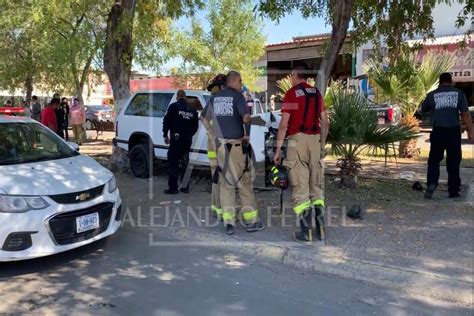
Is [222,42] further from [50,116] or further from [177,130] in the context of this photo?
[177,130]

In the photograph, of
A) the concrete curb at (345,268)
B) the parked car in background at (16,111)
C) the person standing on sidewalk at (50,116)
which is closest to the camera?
the concrete curb at (345,268)

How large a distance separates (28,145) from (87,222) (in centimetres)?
156

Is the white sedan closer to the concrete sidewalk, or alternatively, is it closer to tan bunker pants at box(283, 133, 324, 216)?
the concrete sidewalk

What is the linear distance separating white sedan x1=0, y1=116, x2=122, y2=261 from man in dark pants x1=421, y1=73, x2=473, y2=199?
4749 mm

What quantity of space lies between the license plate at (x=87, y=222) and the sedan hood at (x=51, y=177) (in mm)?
294

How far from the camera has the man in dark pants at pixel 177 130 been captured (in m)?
8.05

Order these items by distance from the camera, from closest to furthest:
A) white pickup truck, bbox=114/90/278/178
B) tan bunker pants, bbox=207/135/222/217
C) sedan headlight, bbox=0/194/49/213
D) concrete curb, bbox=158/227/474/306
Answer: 1. concrete curb, bbox=158/227/474/306
2. sedan headlight, bbox=0/194/49/213
3. tan bunker pants, bbox=207/135/222/217
4. white pickup truck, bbox=114/90/278/178

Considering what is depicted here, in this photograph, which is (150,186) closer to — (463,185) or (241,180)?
(241,180)

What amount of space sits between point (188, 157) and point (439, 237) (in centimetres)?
459

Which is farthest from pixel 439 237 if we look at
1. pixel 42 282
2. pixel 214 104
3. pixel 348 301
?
pixel 42 282

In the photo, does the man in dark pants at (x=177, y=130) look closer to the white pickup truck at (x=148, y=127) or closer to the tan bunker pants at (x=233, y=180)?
the white pickup truck at (x=148, y=127)

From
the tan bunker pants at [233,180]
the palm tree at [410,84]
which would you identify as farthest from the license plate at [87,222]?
the palm tree at [410,84]

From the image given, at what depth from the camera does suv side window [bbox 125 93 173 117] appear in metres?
9.43

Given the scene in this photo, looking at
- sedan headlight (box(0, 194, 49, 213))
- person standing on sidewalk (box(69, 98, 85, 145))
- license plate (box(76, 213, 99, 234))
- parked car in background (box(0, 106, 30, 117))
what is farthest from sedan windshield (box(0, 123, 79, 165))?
parked car in background (box(0, 106, 30, 117))
